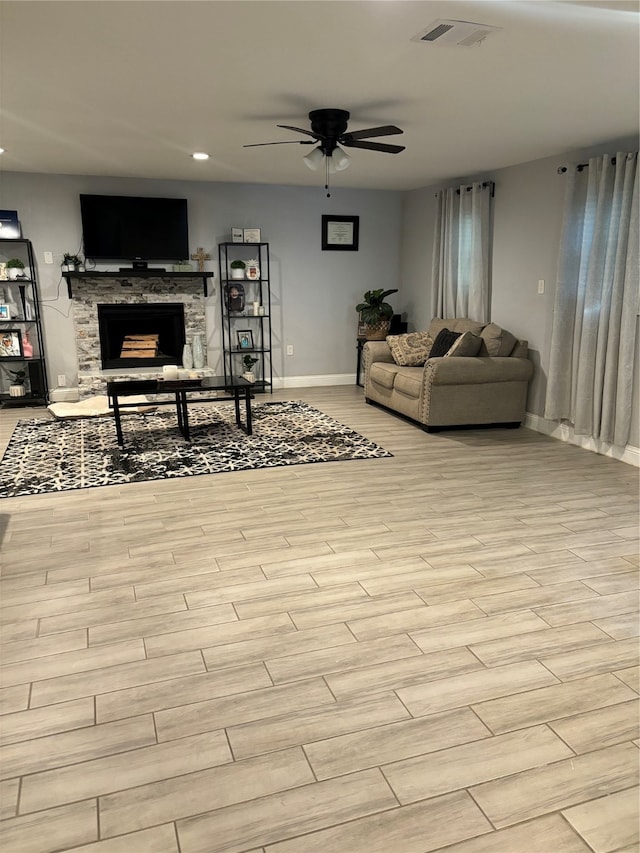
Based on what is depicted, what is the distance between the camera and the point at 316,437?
18.1 feet

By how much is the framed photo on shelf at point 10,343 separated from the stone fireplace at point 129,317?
23.6 inches

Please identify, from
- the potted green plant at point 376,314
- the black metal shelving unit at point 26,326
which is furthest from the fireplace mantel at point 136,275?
the potted green plant at point 376,314

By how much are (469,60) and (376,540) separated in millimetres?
2453

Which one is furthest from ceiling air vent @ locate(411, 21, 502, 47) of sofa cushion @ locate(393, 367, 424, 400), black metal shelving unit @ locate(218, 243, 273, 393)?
black metal shelving unit @ locate(218, 243, 273, 393)

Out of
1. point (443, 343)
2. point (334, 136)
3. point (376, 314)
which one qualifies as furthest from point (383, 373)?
point (334, 136)

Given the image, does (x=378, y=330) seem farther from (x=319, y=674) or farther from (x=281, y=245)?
(x=319, y=674)

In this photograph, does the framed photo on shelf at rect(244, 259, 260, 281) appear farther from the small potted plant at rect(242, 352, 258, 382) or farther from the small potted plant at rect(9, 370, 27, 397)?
the small potted plant at rect(9, 370, 27, 397)

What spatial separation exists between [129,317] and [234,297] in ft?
4.04

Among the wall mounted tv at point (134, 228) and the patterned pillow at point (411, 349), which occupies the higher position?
the wall mounted tv at point (134, 228)

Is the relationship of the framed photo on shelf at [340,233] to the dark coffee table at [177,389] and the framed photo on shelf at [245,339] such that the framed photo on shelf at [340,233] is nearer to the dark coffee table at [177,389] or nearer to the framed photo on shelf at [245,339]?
the framed photo on shelf at [245,339]

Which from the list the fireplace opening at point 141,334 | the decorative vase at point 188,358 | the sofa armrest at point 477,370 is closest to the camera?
the sofa armrest at point 477,370

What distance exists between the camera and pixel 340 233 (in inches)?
312

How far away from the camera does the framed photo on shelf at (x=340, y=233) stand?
25.7ft

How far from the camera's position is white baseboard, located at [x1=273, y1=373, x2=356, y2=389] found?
318 inches
